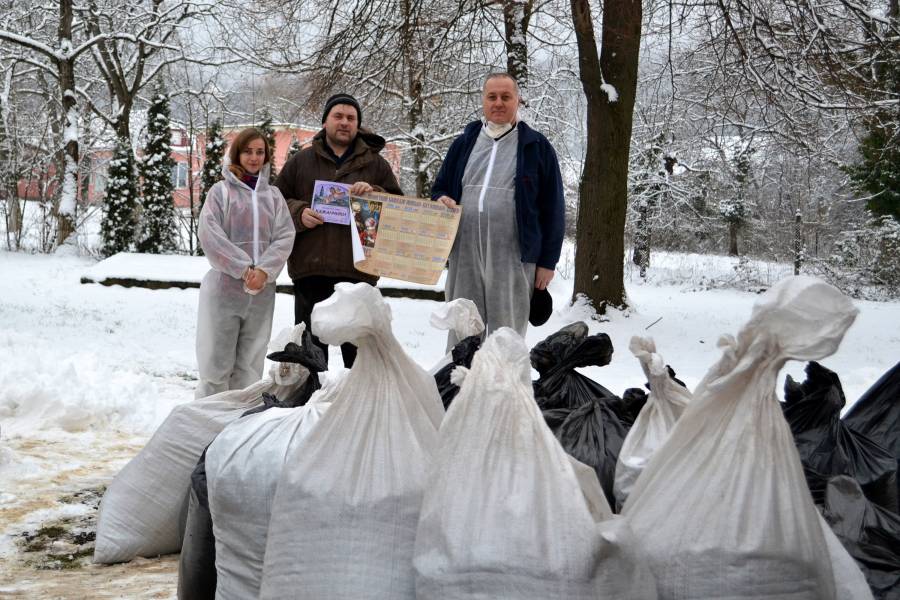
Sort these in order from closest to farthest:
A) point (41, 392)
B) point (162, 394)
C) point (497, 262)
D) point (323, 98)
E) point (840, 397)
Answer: point (840, 397), point (497, 262), point (41, 392), point (162, 394), point (323, 98)

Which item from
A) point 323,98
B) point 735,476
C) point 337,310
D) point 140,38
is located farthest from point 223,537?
point 140,38

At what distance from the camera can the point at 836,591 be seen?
1957 millimetres

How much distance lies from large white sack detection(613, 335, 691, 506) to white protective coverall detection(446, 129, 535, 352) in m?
1.84

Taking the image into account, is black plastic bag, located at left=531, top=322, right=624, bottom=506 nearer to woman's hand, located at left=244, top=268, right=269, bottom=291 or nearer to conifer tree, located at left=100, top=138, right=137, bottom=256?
woman's hand, located at left=244, top=268, right=269, bottom=291

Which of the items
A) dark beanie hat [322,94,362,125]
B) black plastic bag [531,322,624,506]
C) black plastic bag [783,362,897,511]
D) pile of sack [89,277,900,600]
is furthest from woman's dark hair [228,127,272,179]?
black plastic bag [783,362,897,511]

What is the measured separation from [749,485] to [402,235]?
279cm

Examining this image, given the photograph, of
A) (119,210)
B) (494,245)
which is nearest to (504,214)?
(494,245)

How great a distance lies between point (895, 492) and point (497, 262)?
2240 millimetres

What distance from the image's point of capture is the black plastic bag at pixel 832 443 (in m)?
2.51

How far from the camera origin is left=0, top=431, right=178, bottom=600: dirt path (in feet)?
9.99

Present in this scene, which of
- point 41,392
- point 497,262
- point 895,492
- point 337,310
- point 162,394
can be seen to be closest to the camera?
point 337,310

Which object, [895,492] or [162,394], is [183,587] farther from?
[162,394]

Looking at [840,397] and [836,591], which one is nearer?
[836,591]

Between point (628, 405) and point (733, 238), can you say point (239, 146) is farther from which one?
point (733, 238)
